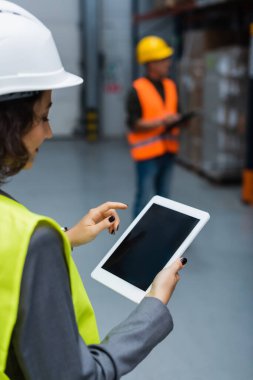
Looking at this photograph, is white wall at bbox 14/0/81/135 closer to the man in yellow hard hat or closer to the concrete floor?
the concrete floor

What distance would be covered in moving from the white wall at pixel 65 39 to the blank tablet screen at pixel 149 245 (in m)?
9.95

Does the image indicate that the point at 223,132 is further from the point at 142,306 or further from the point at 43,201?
the point at 142,306

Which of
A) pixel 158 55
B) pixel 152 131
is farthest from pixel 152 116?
pixel 158 55

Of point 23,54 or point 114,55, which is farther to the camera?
point 114,55

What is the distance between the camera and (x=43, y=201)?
628cm

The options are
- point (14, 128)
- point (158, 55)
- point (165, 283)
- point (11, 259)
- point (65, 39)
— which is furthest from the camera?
point (65, 39)

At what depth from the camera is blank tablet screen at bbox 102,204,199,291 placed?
1389 millimetres

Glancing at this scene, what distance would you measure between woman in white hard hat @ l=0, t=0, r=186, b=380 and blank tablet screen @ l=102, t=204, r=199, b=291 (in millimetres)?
150

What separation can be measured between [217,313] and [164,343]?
1.74 feet

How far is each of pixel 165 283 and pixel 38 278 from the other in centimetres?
42

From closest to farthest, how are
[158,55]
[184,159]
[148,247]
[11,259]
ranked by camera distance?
1. [11,259]
2. [148,247]
3. [158,55]
4. [184,159]

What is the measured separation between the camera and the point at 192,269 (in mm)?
4191

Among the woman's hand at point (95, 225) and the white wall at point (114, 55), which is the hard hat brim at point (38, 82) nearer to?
the woman's hand at point (95, 225)

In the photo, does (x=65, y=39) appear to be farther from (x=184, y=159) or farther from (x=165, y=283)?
(x=165, y=283)
